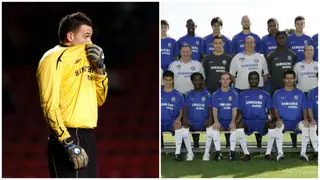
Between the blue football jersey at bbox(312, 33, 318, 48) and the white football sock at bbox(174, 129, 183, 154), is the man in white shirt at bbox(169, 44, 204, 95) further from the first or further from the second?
the blue football jersey at bbox(312, 33, 318, 48)

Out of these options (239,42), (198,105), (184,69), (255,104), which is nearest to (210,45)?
(239,42)

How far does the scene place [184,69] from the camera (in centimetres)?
614

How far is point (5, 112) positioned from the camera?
13.3 feet

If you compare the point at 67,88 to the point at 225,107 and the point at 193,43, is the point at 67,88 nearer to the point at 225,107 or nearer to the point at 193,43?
the point at 225,107

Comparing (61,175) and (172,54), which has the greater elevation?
(172,54)

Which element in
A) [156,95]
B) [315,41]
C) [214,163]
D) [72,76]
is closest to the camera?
[72,76]

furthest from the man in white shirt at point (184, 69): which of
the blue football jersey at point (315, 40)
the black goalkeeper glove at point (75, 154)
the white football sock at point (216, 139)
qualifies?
the black goalkeeper glove at point (75, 154)

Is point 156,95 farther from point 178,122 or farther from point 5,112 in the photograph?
point 178,122

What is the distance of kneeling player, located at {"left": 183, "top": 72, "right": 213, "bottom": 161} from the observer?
19.7 ft

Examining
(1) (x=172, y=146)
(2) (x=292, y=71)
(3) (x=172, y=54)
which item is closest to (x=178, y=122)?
(1) (x=172, y=146)

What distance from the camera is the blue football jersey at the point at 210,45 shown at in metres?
6.34

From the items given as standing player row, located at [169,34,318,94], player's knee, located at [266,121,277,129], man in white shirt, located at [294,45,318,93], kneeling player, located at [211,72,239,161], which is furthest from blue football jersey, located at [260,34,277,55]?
player's knee, located at [266,121,277,129]

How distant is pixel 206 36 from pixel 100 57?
11.0 feet

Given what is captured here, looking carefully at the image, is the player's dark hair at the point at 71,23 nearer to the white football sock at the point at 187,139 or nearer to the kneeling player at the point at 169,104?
the kneeling player at the point at 169,104
